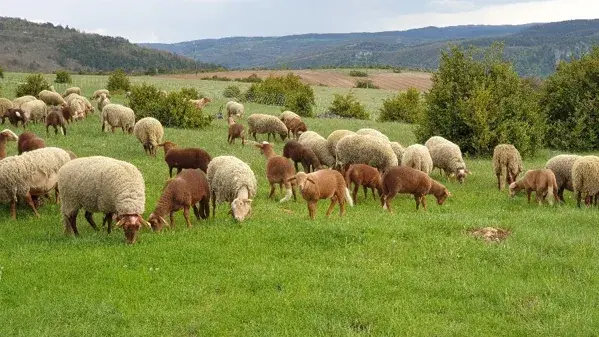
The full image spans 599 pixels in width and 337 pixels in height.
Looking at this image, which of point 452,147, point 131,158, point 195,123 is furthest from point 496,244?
point 195,123

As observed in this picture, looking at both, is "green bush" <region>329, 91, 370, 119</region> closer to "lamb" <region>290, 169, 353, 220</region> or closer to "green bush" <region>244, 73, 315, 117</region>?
"green bush" <region>244, 73, 315, 117</region>

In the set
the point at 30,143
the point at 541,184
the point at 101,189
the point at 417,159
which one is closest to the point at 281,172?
the point at 101,189

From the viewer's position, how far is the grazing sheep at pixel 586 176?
14797 mm

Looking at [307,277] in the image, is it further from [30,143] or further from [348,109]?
[348,109]

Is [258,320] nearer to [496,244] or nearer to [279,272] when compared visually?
[279,272]

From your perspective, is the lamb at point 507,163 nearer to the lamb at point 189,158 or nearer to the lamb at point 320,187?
the lamb at point 320,187

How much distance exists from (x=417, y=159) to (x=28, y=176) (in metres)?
11.6

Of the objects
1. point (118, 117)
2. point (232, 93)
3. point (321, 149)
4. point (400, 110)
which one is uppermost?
point (232, 93)

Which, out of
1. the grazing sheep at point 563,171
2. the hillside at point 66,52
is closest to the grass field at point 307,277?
the grazing sheep at point 563,171

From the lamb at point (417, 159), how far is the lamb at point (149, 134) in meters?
9.49

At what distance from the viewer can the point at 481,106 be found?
25.7 metres

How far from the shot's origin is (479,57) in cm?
2911

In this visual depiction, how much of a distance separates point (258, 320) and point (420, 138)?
2140 cm

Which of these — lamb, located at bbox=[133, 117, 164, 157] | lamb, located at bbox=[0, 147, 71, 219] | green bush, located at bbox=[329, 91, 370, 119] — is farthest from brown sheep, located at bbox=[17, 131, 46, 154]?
green bush, located at bbox=[329, 91, 370, 119]
